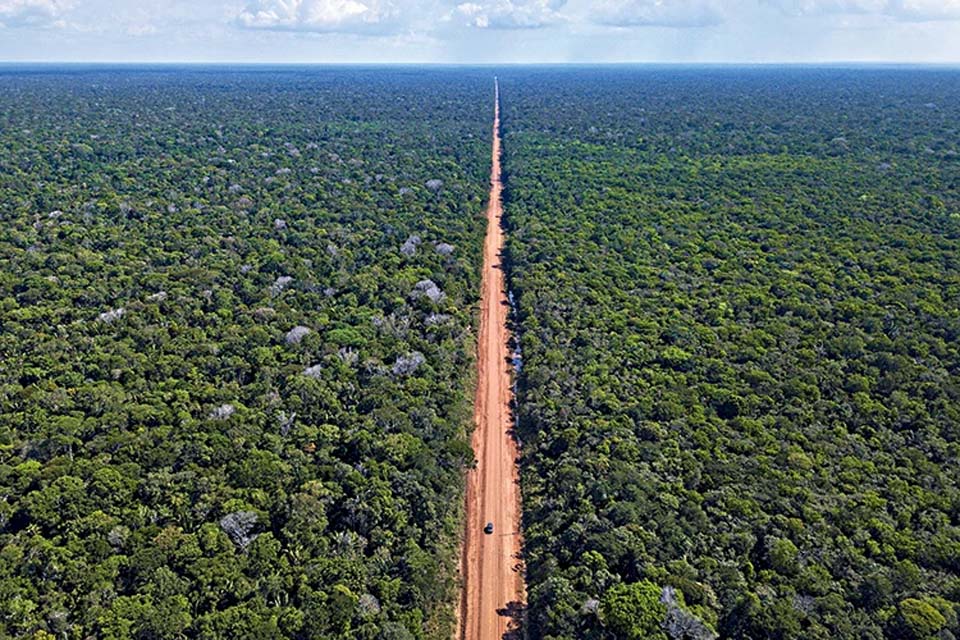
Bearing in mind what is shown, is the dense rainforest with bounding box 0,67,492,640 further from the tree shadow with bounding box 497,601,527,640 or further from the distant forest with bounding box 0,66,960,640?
the tree shadow with bounding box 497,601,527,640

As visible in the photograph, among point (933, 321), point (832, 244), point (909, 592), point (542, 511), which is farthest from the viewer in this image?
point (832, 244)

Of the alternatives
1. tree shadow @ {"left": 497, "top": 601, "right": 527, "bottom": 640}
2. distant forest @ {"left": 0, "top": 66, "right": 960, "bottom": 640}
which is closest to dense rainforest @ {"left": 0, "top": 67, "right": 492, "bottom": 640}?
distant forest @ {"left": 0, "top": 66, "right": 960, "bottom": 640}

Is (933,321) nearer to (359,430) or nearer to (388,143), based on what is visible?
(359,430)

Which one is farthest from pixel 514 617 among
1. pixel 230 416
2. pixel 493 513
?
pixel 230 416

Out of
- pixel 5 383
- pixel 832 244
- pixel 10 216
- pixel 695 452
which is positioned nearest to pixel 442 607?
pixel 695 452

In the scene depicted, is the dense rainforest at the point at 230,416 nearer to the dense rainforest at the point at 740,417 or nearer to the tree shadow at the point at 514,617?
the tree shadow at the point at 514,617

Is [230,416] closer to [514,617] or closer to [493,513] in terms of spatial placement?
[493,513]

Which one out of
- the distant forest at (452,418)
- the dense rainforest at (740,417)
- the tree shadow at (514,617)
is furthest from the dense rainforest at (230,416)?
the dense rainforest at (740,417)
